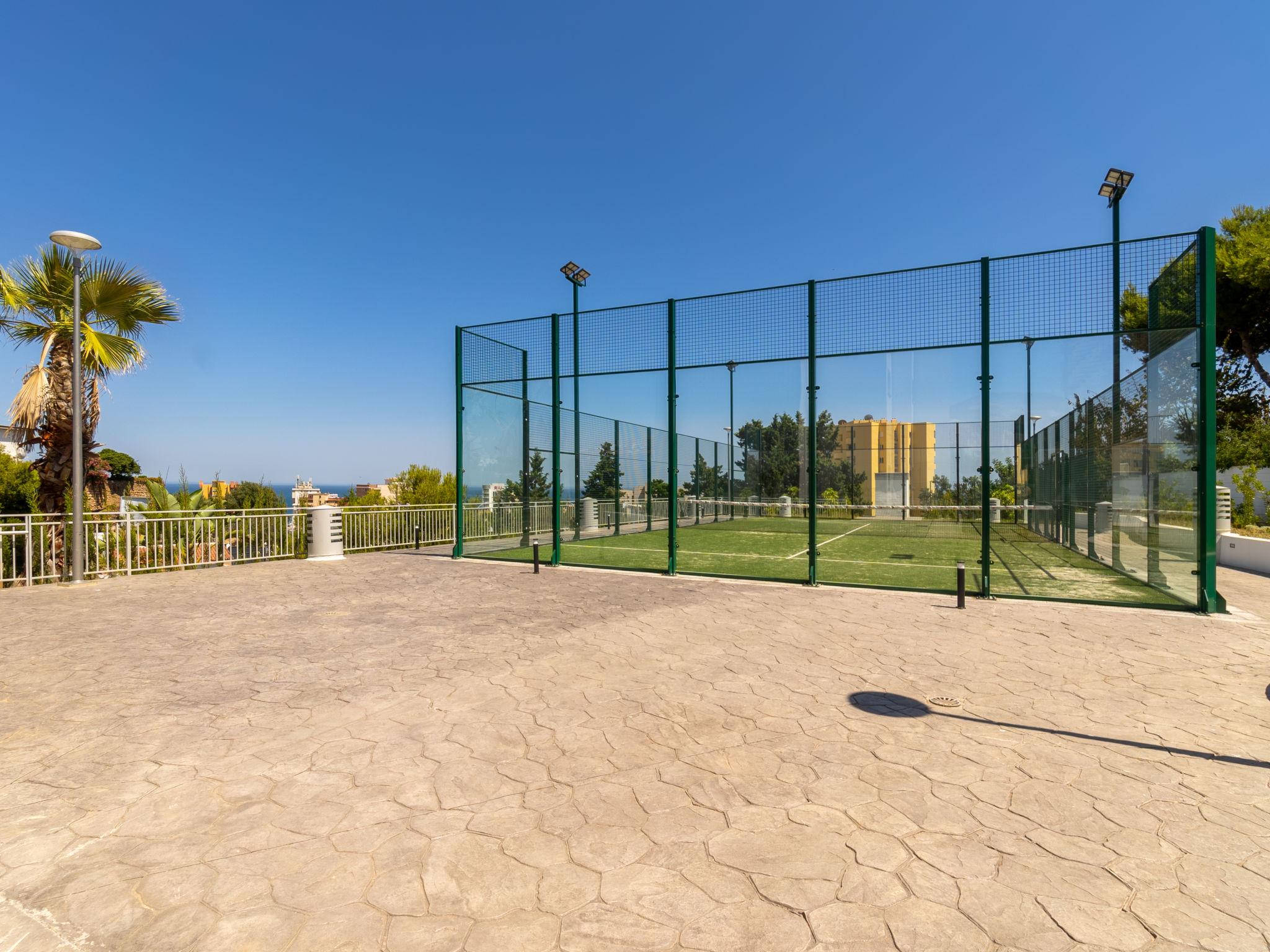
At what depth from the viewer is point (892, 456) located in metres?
17.7

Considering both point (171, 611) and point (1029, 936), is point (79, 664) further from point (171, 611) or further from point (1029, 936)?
point (1029, 936)

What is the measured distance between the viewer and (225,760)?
134 inches

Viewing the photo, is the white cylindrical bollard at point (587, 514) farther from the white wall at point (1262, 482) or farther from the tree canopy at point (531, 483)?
the white wall at point (1262, 482)

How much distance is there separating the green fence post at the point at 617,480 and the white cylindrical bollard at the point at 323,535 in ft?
25.3

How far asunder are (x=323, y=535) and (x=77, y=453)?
430cm

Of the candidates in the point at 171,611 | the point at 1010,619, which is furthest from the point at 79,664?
the point at 1010,619

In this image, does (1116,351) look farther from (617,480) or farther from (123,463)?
(123,463)

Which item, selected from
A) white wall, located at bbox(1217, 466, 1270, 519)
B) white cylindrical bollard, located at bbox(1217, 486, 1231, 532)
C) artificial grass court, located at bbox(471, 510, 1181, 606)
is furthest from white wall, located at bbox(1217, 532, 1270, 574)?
white wall, located at bbox(1217, 466, 1270, 519)

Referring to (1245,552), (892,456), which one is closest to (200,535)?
(892,456)

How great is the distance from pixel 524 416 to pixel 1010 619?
9.90 meters

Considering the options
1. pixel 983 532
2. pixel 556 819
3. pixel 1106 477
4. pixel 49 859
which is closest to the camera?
pixel 49 859

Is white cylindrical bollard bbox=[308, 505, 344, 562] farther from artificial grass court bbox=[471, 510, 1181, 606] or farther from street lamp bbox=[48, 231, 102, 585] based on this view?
street lamp bbox=[48, 231, 102, 585]

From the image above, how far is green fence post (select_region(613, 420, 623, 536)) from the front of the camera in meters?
18.2

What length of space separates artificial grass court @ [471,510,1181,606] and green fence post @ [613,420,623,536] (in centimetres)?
44
